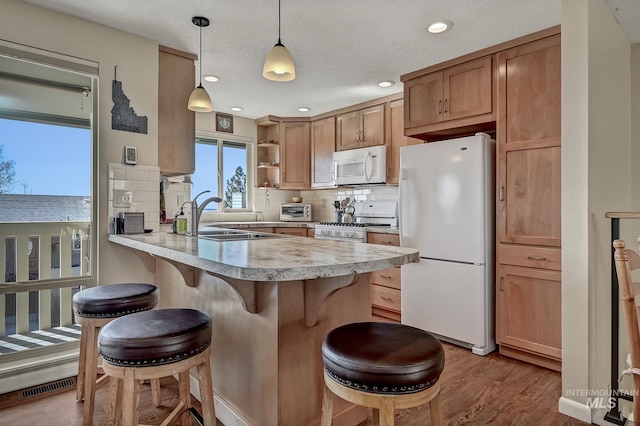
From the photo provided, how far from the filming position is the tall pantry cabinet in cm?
246

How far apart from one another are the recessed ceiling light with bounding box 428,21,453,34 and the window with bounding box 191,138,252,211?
3.13 metres

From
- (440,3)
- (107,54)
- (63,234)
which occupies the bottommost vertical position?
(63,234)

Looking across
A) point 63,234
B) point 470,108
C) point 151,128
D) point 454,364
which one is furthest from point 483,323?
point 63,234

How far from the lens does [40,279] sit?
2.39 m

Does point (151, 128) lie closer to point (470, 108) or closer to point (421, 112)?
point (421, 112)

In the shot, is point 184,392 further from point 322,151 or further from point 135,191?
point 322,151

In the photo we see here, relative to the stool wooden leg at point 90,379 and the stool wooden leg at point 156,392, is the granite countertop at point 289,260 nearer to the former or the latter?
the stool wooden leg at point 90,379

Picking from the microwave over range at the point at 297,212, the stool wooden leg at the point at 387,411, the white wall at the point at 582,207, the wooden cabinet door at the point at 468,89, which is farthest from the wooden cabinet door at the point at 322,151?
the stool wooden leg at the point at 387,411

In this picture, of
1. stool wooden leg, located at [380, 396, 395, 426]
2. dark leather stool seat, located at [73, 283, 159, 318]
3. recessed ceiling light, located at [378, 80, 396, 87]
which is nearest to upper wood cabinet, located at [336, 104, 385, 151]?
recessed ceiling light, located at [378, 80, 396, 87]

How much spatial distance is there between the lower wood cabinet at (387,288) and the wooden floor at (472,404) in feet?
3.36

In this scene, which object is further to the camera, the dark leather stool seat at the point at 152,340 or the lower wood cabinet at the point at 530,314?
the lower wood cabinet at the point at 530,314

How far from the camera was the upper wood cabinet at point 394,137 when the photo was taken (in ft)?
12.6

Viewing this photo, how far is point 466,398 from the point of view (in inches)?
83.1

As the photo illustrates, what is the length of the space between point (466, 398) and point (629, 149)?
2.25 m
